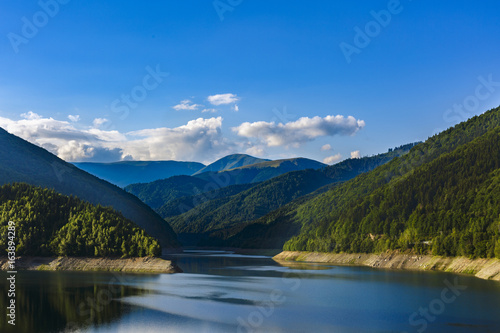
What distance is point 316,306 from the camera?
8962 cm

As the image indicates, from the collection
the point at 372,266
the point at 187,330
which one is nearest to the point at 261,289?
the point at 187,330

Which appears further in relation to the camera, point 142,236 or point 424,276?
point 142,236

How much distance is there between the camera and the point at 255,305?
298ft

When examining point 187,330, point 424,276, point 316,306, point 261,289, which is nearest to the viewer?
point 187,330

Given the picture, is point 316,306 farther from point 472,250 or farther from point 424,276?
point 472,250

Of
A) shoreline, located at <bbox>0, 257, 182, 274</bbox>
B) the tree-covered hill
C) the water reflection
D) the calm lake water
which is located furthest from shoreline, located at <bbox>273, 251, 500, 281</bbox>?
the water reflection

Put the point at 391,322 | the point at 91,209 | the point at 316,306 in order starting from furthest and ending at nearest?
the point at 91,209 → the point at 316,306 → the point at 391,322

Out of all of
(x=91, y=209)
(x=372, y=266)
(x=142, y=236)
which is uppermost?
(x=91, y=209)

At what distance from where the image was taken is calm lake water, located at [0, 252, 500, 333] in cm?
7006

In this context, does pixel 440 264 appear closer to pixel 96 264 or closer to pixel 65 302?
pixel 96 264

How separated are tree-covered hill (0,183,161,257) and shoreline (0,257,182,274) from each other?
2358 millimetres

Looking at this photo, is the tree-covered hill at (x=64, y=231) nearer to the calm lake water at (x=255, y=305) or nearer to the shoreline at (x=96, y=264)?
the shoreline at (x=96, y=264)

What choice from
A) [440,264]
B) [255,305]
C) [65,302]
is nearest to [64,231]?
[65,302]

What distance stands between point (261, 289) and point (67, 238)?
80.8m
